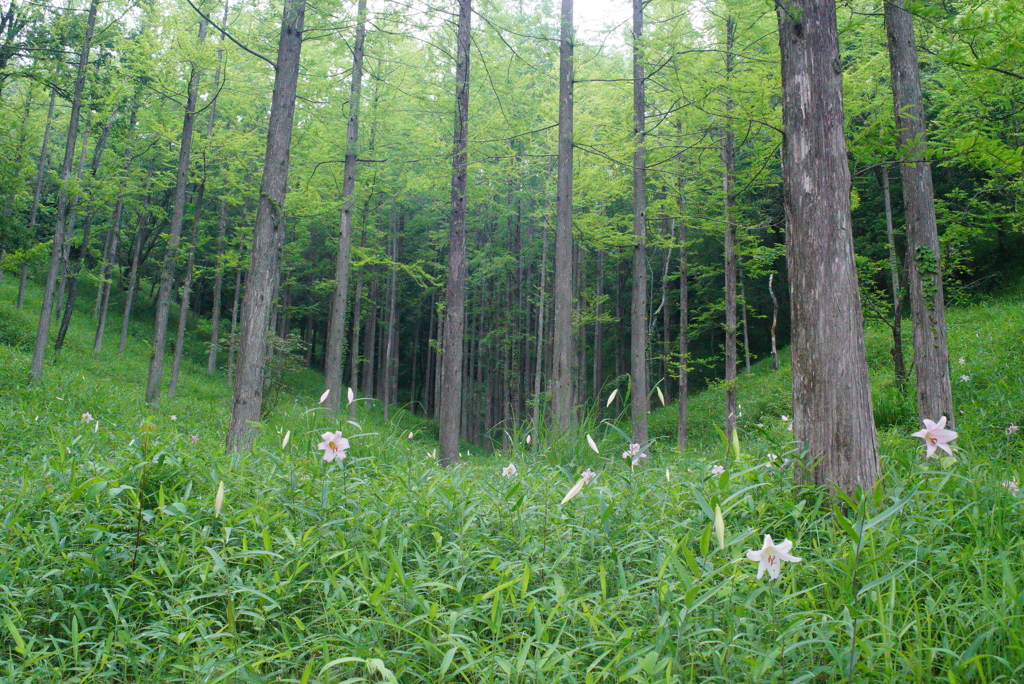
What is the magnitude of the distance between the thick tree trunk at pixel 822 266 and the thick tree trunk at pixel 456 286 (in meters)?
5.00

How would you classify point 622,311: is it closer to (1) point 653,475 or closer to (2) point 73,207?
(2) point 73,207

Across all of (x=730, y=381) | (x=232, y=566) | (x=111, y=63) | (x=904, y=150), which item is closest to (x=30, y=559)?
(x=232, y=566)

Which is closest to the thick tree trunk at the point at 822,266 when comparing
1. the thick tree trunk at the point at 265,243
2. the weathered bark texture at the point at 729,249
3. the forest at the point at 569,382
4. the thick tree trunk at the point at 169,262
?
the forest at the point at 569,382

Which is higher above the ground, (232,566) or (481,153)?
(481,153)

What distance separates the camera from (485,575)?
2436 millimetres

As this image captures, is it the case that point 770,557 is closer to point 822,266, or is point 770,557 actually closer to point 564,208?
point 822,266

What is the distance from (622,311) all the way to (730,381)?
18.0 m

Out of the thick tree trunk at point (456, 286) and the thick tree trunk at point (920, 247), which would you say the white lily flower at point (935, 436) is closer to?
the thick tree trunk at point (920, 247)

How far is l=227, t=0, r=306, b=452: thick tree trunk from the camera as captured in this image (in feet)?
18.9

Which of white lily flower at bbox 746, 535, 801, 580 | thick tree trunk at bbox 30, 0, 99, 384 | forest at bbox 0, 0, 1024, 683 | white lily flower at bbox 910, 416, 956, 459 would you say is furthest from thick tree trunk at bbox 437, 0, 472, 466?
thick tree trunk at bbox 30, 0, 99, 384

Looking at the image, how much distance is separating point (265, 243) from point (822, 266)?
5.15m

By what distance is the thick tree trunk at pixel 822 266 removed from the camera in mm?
2867

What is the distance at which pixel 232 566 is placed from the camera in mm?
2543

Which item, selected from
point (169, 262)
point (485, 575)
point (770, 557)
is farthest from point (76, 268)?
point (770, 557)
